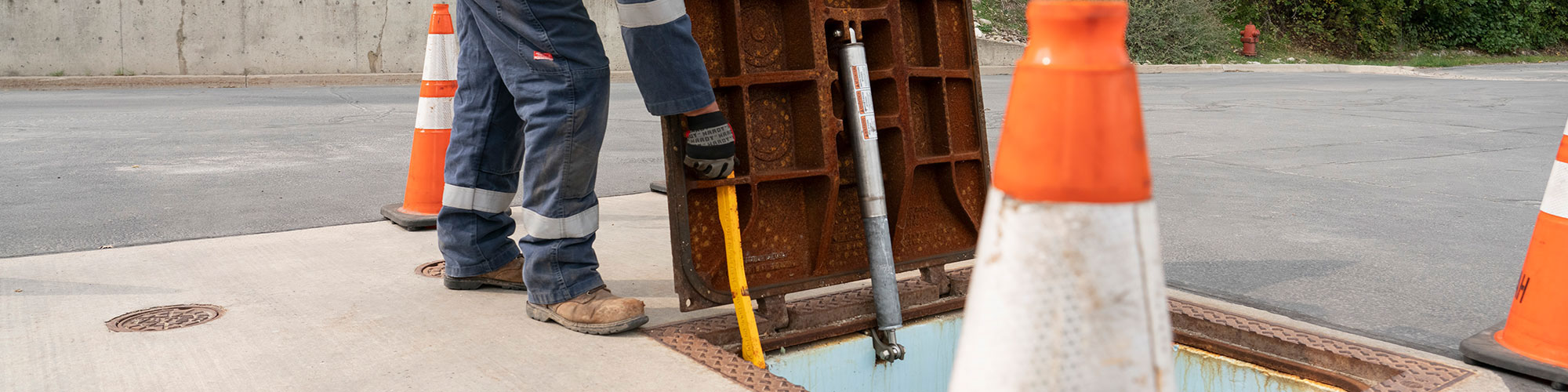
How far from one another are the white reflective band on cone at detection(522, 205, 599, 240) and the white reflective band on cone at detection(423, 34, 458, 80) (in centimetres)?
153

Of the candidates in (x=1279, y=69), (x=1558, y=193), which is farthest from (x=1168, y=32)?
(x=1558, y=193)

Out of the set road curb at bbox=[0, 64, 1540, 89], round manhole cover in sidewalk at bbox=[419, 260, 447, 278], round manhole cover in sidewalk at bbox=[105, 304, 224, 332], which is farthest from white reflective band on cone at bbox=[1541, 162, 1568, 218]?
road curb at bbox=[0, 64, 1540, 89]

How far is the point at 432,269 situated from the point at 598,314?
0.99m

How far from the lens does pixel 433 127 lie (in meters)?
4.29

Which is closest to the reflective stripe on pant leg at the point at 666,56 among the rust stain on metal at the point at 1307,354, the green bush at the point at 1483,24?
the rust stain on metal at the point at 1307,354

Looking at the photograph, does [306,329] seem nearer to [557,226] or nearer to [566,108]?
[557,226]

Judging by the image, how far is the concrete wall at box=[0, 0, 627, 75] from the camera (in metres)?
13.6

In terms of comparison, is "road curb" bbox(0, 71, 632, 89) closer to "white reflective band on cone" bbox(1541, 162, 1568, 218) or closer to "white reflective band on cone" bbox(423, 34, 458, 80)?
"white reflective band on cone" bbox(423, 34, 458, 80)

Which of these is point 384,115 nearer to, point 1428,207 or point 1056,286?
point 1428,207

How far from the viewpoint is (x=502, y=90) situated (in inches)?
125

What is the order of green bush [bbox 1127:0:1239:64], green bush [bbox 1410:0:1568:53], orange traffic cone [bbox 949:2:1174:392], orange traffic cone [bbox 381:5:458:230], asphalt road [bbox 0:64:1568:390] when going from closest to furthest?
1. orange traffic cone [bbox 949:2:1174:392]
2. asphalt road [bbox 0:64:1568:390]
3. orange traffic cone [bbox 381:5:458:230]
4. green bush [bbox 1127:0:1239:64]
5. green bush [bbox 1410:0:1568:53]

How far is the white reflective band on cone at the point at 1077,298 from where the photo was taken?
112 cm

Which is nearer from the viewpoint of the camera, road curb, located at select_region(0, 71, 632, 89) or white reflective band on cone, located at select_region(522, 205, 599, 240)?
white reflective band on cone, located at select_region(522, 205, 599, 240)

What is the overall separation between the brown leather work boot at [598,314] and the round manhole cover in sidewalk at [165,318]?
0.90m
